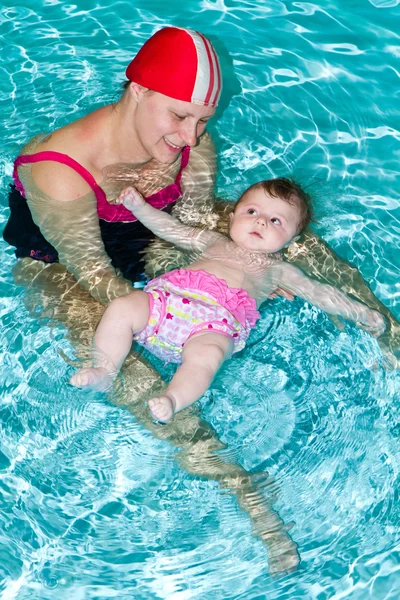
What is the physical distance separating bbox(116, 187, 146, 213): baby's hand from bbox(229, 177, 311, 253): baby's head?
0.52 metres

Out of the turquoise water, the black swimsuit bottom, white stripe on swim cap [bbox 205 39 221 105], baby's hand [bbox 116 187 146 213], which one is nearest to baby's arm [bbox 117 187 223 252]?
baby's hand [bbox 116 187 146 213]

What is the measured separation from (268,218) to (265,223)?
0.15ft

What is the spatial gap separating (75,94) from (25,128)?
47 cm

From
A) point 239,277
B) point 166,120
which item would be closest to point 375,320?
point 239,277

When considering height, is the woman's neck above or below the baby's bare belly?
above

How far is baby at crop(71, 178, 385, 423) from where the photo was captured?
3.53 meters

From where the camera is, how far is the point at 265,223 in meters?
4.09

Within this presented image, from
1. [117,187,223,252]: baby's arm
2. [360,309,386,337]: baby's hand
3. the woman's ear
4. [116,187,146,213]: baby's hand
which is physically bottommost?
[360,309,386,337]: baby's hand

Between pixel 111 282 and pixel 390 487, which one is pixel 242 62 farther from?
pixel 390 487

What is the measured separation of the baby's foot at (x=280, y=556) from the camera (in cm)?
365

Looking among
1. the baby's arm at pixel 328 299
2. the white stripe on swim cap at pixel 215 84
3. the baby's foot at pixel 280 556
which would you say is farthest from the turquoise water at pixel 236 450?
the white stripe on swim cap at pixel 215 84

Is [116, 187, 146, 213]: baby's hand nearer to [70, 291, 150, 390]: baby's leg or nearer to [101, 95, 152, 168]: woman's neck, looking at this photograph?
[101, 95, 152, 168]: woman's neck

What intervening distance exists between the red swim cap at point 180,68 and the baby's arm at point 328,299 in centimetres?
106

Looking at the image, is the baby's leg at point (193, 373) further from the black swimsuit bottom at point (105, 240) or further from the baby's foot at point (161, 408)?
the black swimsuit bottom at point (105, 240)
